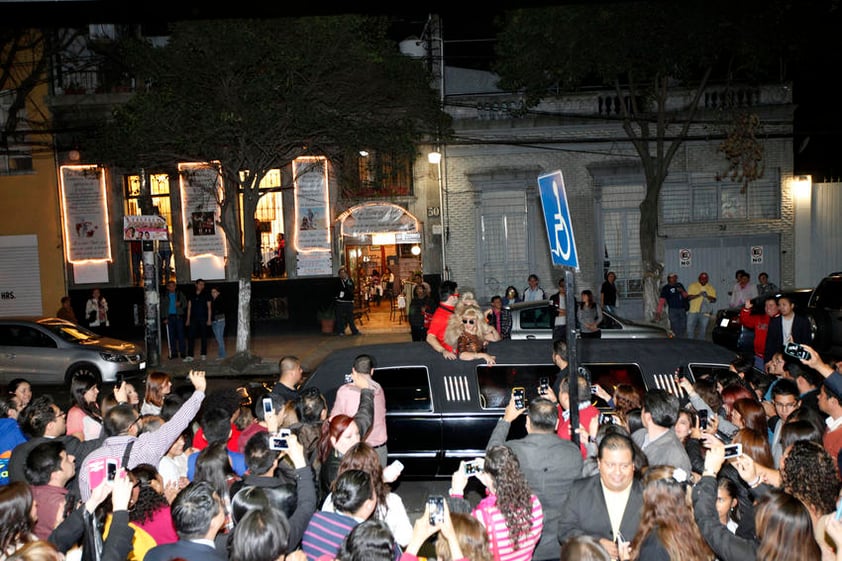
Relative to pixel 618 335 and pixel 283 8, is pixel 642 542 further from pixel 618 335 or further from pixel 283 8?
pixel 618 335

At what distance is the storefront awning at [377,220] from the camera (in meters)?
22.1

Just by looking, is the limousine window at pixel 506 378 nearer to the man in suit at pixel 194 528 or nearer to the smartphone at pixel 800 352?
the smartphone at pixel 800 352

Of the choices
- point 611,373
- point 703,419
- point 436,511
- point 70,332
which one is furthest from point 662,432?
point 70,332

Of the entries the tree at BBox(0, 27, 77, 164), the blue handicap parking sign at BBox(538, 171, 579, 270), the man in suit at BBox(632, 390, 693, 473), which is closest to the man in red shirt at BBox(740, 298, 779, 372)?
the man in suit at BBox(632, 390, 693, 473)

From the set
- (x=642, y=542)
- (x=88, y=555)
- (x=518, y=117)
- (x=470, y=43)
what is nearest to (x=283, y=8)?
(x=88, y=555)

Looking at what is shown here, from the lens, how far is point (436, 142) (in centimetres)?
2098

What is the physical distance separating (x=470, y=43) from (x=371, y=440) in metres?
19.2

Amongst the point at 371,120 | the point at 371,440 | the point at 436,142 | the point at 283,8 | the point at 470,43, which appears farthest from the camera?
the point at 470,43

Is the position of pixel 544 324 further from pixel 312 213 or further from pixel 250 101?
pixel 312 213

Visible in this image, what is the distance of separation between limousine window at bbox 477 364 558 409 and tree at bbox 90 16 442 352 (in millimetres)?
9676

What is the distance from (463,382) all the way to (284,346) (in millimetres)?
13204

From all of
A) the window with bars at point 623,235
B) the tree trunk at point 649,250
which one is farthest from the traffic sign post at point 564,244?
the window with bars at point 623,235

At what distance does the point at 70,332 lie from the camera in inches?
624

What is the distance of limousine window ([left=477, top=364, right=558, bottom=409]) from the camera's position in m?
8.13
